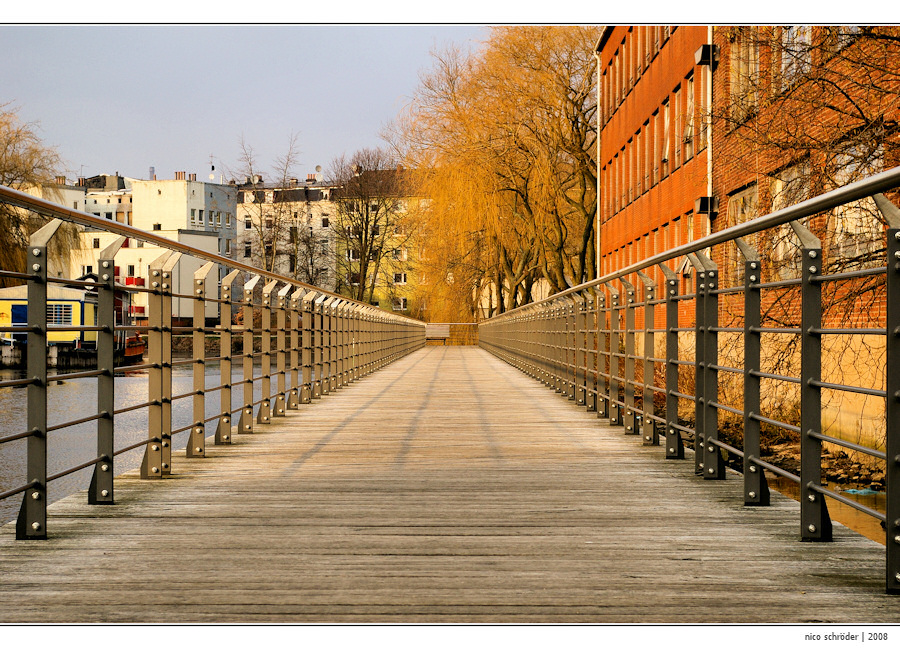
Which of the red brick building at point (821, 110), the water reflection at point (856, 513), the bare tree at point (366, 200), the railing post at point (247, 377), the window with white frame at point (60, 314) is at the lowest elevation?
the water reflection at point (856, 513)

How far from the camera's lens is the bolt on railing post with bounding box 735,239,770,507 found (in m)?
5.36

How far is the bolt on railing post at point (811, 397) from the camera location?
14.9 feet

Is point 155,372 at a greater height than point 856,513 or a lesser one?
greater

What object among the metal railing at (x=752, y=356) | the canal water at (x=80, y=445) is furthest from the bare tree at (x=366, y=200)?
the metal railing at (x=752, y=356)

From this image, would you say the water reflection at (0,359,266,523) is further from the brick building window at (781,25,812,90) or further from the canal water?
the brick building window at (781,25,812,90)

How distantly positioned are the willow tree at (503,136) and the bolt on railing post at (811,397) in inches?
995

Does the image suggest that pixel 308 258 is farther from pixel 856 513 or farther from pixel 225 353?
pixel 225 353

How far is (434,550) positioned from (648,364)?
389 centimetres

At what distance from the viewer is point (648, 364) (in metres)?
8.01

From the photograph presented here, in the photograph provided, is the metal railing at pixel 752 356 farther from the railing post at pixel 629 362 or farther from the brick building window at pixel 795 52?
the brick building window at pixel 795 52

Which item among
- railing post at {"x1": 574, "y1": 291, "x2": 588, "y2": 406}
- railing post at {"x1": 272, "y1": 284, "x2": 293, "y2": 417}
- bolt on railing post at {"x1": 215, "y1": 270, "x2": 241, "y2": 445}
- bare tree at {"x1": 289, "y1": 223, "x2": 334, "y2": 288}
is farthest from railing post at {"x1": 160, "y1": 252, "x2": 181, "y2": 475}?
bare tree at {"x1": 289, "y1": 223, "x2": 334, "y2": 288}

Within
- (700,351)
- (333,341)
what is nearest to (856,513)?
(700,351)

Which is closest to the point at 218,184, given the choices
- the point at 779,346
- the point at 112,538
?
the point at 779,346

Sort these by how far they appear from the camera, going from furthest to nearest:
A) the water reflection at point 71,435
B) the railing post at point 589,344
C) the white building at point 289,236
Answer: the white building at point 289,236 → the water reflection at point 71,435 → the railing post at point 589,344
